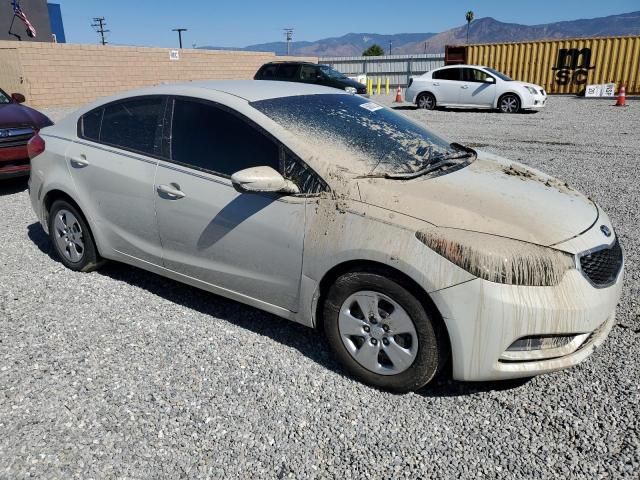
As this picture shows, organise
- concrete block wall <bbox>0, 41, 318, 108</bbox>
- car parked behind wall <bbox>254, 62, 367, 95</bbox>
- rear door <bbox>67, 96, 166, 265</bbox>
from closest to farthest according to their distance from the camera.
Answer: rear door <bbox>67, 96, 166, 265</bbox> → car parked behind wall <bbox>254, 62, 367, 95</bbox> → concrete block wall <bbox>0, 41, 318, 108</bbox>

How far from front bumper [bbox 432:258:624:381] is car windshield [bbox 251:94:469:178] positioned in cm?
90

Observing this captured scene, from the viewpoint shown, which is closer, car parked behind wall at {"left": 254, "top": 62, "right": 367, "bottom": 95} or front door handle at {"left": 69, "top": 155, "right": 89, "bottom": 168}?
front door handle at {"left": 69, "top": 155, "right": 89, "bottom": 168}

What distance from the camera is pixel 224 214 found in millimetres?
3139

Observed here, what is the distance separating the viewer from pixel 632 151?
9297 millimetres

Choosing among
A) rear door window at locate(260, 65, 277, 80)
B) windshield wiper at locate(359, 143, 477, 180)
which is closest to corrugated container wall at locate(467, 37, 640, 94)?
rear door window at locate(260, 65, 277, 80)

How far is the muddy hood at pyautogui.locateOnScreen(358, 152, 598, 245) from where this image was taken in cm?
255

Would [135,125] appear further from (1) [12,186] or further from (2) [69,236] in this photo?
(1) [12,186]

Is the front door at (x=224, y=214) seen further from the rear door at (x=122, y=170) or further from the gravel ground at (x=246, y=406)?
the gravel ground at (x=246, y=406)

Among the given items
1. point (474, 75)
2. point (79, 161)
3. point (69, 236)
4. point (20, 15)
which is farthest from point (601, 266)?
point (20, 15)

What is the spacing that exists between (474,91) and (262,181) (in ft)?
48.9

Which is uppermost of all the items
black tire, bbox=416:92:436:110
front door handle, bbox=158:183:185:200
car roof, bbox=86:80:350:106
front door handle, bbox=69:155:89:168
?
car roof, bbox=86:80:350:106

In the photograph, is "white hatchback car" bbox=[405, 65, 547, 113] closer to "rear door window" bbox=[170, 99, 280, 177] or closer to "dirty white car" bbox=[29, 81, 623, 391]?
"dirty white car" bbox=[29, 81, 623, 391]

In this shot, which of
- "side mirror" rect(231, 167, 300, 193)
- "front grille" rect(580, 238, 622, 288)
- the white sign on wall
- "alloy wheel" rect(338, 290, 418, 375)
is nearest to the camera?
"front grille" rect(580, 238, 622, 288)

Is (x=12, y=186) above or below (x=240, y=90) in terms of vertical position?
below
